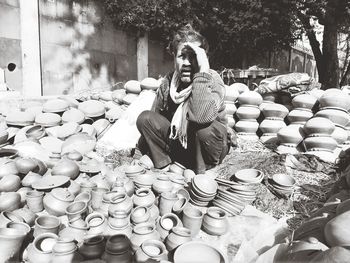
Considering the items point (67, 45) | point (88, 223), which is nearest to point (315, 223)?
point (88, 223)

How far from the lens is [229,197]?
244 centimetres

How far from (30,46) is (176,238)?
545 centimetres

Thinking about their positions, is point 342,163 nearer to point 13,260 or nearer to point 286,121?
point 286,121

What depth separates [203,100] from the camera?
283cm

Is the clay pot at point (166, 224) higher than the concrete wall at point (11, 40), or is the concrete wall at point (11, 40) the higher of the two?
the concrete wall at point (11, 40)

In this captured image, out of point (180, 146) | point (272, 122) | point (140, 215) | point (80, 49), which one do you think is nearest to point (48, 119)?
point (180, 146)

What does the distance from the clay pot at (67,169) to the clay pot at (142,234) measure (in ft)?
3.16

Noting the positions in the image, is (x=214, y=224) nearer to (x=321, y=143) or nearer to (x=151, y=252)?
(x=151, y=252)

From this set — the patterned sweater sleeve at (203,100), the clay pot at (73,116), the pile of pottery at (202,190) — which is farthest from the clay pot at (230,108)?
the pile of pottery at (202,190)

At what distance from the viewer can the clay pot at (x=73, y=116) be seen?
4242 mm

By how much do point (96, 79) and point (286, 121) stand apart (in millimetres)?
4574

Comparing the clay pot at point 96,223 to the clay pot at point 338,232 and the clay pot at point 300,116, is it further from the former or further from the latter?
the clay pot at point 300,116

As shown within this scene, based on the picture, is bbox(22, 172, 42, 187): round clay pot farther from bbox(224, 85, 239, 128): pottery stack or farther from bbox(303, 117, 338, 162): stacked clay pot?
bbox(303, 117, 338, 162): stacked clay pot

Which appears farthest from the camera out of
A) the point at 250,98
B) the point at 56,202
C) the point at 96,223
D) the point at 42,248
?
the point at 250,98
